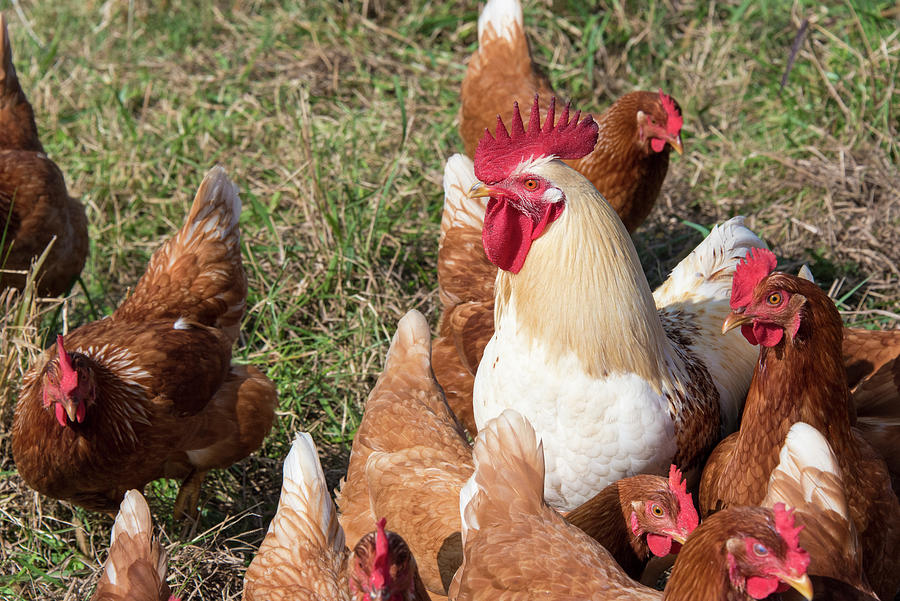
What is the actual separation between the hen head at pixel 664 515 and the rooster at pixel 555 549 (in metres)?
0.24

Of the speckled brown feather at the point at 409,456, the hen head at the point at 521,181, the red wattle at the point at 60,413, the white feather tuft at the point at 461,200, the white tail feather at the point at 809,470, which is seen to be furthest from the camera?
the white feather tuft at the point at 461,200

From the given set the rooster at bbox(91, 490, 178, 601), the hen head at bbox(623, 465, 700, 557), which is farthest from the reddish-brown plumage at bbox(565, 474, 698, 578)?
the rooster at bbox(91, 490, 178, 601)

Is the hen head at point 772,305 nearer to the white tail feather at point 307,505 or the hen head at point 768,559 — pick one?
the hen head at point 768,559

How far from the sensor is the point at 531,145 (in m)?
3.10

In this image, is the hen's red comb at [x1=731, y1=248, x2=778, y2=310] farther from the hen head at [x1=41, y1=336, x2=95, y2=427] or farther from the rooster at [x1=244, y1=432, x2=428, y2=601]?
the hen head at [x1=41, y1=336, x2=95, y2=427]

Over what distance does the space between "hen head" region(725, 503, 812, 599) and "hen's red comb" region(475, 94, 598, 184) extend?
4.54ft

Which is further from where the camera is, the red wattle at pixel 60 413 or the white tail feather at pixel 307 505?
the red wattle at pixel 60 413

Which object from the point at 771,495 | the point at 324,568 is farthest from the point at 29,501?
the point at 771,495

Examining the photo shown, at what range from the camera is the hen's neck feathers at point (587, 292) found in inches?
117

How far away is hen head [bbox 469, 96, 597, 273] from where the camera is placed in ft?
9.83

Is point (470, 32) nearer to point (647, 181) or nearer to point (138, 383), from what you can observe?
point (647, 181)

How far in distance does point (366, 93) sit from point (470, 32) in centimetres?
93

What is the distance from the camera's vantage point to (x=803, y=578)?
2168 mm

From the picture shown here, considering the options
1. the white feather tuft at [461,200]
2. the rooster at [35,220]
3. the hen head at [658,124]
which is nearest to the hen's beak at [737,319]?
the white feather tuft at [461,200]
